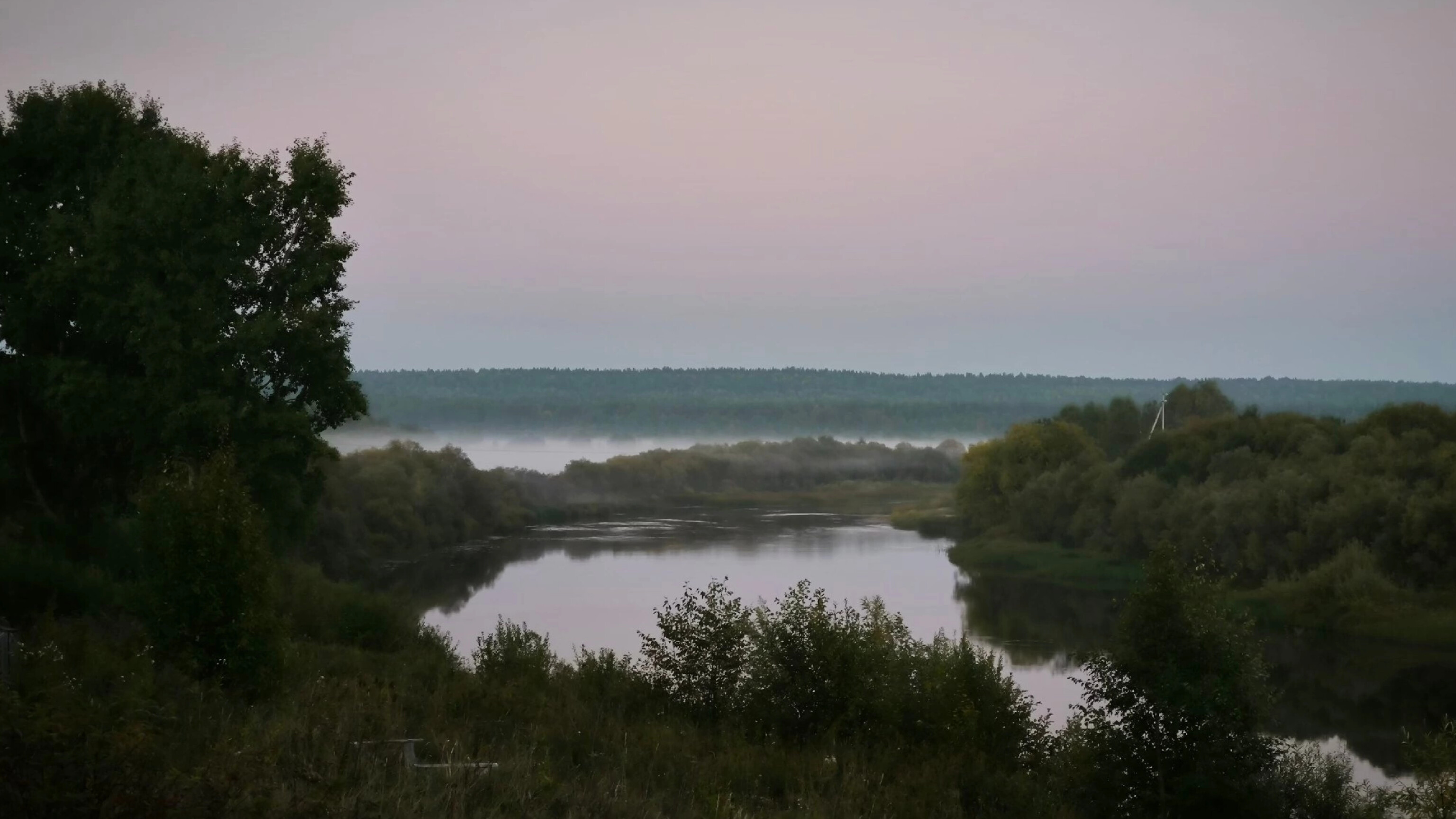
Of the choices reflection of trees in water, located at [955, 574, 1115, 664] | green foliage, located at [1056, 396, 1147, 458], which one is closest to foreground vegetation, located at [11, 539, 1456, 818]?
reflection of trees in water, located at [955, 574, 1115, 664]

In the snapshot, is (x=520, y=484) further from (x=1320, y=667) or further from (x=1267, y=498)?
(x=1320, y=667)

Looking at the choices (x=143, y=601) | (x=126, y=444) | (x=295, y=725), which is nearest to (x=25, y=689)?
(x=295, y=725)

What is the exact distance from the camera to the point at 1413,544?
164ft

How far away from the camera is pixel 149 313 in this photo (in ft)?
75.2

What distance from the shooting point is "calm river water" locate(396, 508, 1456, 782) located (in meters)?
34.1

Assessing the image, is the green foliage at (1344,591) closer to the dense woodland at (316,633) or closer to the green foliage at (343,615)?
the dense woodland at (316,633)

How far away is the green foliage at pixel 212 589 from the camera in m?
15.5

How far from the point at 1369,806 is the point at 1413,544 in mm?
35416

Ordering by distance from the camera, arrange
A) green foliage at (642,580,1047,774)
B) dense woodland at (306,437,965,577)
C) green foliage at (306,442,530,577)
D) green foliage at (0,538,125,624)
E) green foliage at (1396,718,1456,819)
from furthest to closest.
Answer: dense woodland at (306,437,965,577) → green foliage at (306,442,530,577) → green foliage at (642,580,1047,774) → green foliage at (0,538,125,624) → green foliage at (1396,718,1456,819)

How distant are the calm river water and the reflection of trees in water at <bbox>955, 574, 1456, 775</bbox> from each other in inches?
3.1

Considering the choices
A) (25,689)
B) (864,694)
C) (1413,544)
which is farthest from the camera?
(1413,544)

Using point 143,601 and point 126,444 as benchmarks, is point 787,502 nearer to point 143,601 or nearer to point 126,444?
point 126,444

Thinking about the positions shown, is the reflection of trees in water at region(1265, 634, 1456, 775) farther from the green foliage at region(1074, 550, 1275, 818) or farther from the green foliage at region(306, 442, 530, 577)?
the green foliage at region(306, 442, 530, 577)

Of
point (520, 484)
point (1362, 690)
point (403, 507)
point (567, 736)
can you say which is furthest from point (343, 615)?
point (520, 484)
